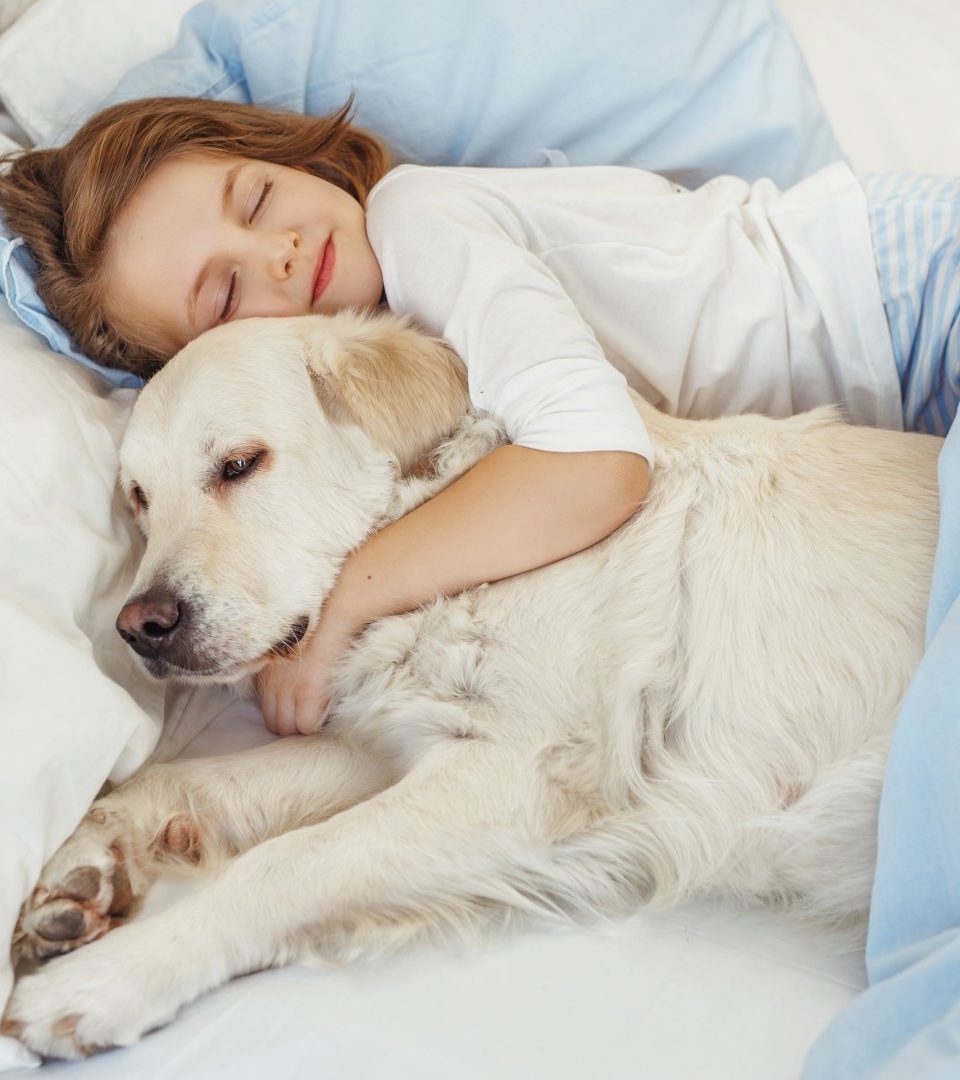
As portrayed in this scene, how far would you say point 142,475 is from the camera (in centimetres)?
182

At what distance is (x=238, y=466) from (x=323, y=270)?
522 millimetres

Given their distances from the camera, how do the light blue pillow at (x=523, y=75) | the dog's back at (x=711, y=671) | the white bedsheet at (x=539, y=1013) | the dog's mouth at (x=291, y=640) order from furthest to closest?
the light blue pillow at (x=523, y=75), the dog's mouth at (x=291, y=640), the dog's back at (x=711, y=671), the white bedsheet at (x=539, y=1013)

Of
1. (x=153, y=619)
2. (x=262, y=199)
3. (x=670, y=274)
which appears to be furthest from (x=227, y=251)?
(x=670, y=274)

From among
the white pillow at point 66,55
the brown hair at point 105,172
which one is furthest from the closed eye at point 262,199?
the white pillow at point 66,55

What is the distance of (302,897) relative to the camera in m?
1.43

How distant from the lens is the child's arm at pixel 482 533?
1.68 m

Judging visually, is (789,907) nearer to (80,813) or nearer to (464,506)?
(464,506)

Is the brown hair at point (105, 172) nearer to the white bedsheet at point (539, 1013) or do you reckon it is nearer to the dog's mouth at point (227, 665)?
the dog's mouth at point (227, 665)

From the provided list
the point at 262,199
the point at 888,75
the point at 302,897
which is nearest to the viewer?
the point at 302,897

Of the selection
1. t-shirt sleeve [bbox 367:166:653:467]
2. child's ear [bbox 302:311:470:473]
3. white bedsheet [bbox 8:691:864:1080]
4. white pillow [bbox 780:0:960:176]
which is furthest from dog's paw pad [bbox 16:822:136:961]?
white pillow [bbox 780:0:960:176]

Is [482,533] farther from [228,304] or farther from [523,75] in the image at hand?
[523,75]

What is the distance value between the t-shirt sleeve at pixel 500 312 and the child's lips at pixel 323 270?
9 cm

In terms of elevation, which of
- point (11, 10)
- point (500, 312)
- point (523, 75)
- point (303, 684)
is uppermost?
point (11, 10)

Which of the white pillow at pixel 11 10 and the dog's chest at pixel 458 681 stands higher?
the white pillow at pixel 11 10
